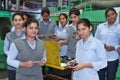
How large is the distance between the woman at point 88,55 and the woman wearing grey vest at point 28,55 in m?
0.32

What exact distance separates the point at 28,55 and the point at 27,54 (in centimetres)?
1

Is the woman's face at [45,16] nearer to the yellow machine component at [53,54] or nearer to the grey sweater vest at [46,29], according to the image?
the grey sweater vest at [46,29]

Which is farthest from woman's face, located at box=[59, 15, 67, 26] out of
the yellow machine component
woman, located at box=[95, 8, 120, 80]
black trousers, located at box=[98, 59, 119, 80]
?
black trousers, located at box=[98, 59, 119, 80]

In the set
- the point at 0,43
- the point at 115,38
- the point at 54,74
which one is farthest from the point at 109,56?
the point at 0,43

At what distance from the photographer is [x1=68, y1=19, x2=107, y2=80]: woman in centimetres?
183

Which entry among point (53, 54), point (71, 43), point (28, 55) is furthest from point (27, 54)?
point (71, 43)

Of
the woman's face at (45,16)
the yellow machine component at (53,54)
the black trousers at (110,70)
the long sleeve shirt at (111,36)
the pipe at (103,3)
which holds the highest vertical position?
the pipe at (103,3)

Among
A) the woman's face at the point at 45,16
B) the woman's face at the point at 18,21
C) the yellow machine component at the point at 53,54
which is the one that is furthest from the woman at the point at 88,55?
the woman's face at the point at 45,16

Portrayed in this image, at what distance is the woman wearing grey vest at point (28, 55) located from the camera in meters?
1.93

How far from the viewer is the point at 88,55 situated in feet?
6.12

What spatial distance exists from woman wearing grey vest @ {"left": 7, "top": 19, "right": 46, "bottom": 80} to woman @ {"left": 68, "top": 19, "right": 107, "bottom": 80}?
0.32 metres

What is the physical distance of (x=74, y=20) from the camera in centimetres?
282

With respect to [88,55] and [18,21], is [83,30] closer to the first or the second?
[88,55]

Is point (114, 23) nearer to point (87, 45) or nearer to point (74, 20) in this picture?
point (74, 20)
